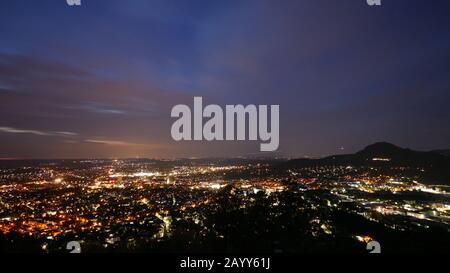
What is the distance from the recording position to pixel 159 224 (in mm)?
9164

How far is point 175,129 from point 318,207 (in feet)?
22.3

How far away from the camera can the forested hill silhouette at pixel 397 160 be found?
2012cm

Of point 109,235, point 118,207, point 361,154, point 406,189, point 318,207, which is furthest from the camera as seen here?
point 361,154

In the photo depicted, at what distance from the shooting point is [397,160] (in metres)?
24.6

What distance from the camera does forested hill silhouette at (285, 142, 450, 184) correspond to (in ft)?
66.0

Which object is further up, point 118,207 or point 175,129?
point 175,129

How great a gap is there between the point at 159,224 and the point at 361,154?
25.9 m
